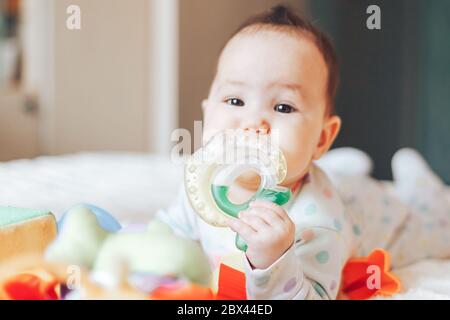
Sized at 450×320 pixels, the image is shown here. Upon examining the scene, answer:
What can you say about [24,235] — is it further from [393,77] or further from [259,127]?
[393,77]

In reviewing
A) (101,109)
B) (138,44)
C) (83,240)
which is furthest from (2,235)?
(138,44)

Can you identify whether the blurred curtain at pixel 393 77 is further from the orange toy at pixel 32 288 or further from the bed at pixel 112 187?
the orange toy at pixel 32 288

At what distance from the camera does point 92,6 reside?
2.12ft

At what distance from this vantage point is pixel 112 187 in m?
1.02

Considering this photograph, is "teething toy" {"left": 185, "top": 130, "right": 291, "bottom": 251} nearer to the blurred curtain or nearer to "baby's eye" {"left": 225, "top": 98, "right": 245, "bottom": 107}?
"baby's eye" {"left": 225, "top": 98, "right": 245, "bottom": 107}

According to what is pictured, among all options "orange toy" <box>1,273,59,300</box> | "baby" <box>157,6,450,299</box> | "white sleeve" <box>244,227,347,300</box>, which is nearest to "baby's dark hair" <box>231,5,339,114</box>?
"baby" <box>157,6,450,299</box>

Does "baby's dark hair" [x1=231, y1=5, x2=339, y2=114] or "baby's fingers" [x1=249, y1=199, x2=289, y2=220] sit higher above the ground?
"baby's dark hair" [x1=231, y1=5, x2=339, y2=114]

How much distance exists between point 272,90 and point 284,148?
0.15 ft

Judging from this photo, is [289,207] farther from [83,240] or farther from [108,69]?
[108,69]

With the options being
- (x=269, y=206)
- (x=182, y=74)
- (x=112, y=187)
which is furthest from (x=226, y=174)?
(x=112, y=187)

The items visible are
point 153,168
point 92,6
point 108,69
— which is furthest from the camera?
point 153,168

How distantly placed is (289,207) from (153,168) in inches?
27.4

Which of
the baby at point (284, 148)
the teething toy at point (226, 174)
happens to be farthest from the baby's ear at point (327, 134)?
the teething toy at point (226, 174)

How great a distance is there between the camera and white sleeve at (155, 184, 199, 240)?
0.57m
